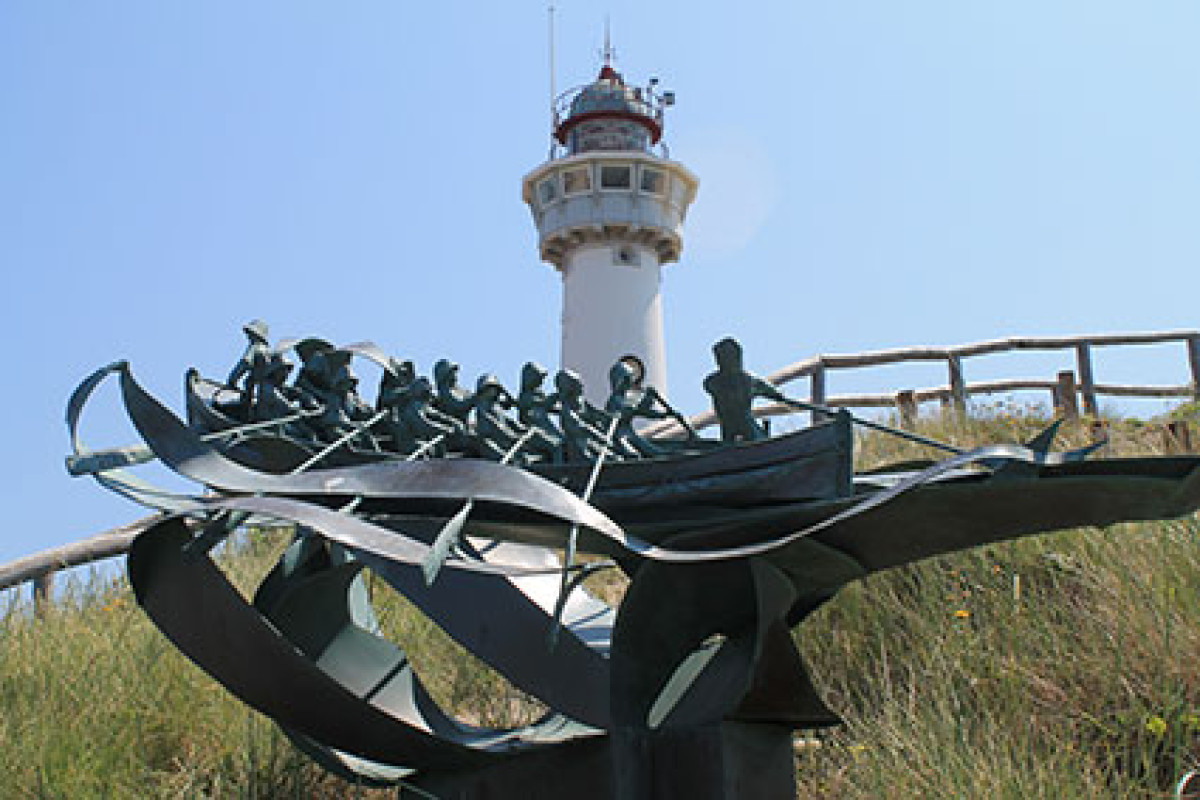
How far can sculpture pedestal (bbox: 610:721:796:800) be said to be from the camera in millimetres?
3816

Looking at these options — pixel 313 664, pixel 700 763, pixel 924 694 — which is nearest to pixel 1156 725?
pixel 924 694

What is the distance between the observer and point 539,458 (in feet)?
14.3

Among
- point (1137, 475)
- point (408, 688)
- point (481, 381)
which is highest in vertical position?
point (481, 381)

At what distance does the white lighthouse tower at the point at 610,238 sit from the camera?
22812mm

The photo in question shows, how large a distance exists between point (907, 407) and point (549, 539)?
22.4 feet

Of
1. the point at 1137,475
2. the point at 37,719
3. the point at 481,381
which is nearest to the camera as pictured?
the point at 1137,475

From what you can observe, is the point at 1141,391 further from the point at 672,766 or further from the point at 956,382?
the point at 672,766

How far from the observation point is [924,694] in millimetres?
5527

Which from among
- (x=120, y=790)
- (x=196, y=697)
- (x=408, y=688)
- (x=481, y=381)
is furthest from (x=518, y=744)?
(x=196, y=697)

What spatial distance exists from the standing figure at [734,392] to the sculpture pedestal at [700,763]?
95cm

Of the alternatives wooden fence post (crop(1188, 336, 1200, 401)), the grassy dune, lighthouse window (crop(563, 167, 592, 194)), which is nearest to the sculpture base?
the grassy dune

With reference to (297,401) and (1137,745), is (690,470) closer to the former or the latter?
(297,401)

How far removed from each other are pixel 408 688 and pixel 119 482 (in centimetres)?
152

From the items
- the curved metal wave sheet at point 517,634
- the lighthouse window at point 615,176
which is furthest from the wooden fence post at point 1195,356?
the lighthouse window at point 615,176
